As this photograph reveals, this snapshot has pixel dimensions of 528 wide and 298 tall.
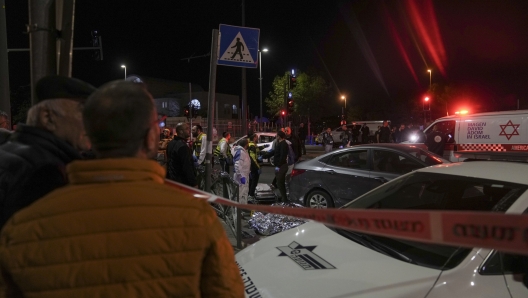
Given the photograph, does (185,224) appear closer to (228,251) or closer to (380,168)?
(228,251)

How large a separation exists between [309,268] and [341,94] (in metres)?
47.3

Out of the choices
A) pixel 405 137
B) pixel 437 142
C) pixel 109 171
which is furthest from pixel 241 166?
pixel 405 137

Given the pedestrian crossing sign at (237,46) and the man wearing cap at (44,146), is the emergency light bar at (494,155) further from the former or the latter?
the man wearing cap at (44,146)

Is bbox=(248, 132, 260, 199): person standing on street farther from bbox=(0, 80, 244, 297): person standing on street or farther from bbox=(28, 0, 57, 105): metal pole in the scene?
bbox=(0, 80, 244, 297): person standing on street

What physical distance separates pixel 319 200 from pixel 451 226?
6.84 metres

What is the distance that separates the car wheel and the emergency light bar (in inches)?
243

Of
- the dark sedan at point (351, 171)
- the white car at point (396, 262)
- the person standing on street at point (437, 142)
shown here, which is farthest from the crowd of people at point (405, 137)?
the white car at point (396, 262)

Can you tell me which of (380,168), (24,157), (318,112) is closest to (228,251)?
(24,157)

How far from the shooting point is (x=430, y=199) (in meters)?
4.22

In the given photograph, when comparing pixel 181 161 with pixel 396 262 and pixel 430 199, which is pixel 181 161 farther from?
pixel 396 262

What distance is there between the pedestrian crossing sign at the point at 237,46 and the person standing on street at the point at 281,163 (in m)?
3.41

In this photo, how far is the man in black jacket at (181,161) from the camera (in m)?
6.15

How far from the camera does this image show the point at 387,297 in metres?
2.38

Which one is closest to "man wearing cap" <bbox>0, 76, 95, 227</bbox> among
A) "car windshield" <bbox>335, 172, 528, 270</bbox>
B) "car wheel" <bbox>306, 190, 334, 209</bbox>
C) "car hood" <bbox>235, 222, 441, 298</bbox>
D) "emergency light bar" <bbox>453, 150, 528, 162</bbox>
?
"car hood" <bbox>235, 222, 441, 298</bbox>
